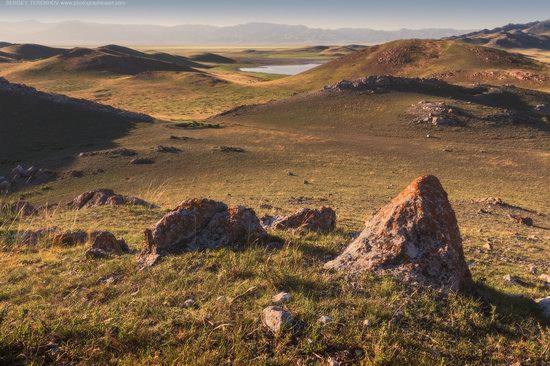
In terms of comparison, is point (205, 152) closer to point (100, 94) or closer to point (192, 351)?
point (192, 351)

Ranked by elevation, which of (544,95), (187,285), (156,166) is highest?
(544,95)

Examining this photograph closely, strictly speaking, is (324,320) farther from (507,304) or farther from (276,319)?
(507,304)

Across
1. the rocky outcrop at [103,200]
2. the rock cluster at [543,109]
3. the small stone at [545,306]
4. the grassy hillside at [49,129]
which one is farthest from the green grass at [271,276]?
the rock cluster at [543,109]

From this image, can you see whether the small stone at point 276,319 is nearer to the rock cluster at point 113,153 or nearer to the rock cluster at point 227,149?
the rock cluster at point 227,149

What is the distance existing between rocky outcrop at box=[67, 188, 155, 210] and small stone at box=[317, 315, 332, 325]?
1532cm

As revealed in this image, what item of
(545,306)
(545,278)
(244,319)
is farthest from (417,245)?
(545,278)

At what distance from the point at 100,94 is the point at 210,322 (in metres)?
104

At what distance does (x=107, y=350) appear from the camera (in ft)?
17.0

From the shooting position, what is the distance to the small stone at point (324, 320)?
5.75 metres

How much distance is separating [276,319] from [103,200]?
58.9ft

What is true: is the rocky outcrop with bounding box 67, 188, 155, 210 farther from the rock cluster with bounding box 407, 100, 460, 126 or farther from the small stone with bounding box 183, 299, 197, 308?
the rock cluster with bounding box 407, 100, 460, 126

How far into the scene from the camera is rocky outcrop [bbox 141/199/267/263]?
8.91 metres

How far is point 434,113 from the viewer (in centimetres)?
5456

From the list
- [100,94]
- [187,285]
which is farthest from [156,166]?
[100,94]
